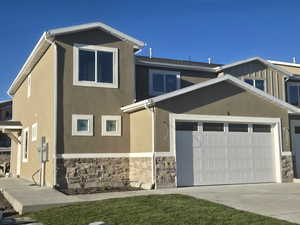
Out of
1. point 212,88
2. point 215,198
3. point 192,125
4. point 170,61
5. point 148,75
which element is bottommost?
point 215,198

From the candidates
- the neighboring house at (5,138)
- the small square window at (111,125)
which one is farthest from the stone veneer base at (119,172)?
the neighboring house at (5,138)

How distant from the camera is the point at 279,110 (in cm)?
1666

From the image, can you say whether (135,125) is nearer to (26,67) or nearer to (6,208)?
(6,208)

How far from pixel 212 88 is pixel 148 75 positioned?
4.16m

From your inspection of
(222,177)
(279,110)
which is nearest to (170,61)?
(279,110)

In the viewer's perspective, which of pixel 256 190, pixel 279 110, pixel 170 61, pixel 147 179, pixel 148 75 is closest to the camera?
pixel 256 190

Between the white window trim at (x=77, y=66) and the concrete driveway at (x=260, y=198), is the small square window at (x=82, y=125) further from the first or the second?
the concrete driveway at (x=260, y=198)

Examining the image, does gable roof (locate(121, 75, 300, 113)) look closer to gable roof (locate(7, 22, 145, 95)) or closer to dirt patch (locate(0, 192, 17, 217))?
gable roof (locate(7, 22, 145, 95))

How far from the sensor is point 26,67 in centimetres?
1988

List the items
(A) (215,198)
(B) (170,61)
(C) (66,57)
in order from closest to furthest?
(A) (215,198) → (C) (66,57) → (B) (170,61)

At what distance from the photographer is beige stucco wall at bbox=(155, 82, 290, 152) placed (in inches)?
561

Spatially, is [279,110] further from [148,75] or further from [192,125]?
[148,75]

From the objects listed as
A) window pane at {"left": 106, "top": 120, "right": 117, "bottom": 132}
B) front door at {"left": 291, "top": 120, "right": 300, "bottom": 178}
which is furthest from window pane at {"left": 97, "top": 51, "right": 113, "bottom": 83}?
front door at {"left": 291, "top": 120, "right": 300, "bottom": 178}

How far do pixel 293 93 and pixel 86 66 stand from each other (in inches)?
502
